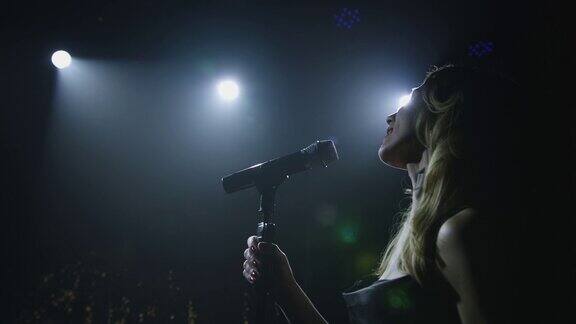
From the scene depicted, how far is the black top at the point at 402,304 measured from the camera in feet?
3.88

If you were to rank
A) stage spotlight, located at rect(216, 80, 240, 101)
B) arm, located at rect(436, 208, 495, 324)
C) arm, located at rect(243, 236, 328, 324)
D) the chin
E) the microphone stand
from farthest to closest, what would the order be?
1. stage spotlight, located at rect(216, 80, 240, 101)
2. the chin
3. arm, located at rect(243, 236, 328, 324)
4. the microphone stand
5. arm, located at rect(436, 208, 495, 324)

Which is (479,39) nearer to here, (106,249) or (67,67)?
(67,67)

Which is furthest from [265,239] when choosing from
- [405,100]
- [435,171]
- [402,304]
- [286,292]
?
[405,100]

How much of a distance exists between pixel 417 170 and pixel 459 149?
0.43 m

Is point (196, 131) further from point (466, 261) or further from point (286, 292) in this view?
point (466, 261)

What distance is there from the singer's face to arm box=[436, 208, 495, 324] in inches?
26.9

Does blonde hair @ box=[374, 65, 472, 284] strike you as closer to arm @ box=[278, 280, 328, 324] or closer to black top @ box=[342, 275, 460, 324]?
black top @ box=[342, 275, 460, 324]

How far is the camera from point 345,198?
7.95m

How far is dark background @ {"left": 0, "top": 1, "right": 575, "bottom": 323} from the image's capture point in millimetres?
5332

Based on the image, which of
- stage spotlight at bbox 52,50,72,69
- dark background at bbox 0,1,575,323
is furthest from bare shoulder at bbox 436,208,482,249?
stage spotlight at bbox 52,50,72,69

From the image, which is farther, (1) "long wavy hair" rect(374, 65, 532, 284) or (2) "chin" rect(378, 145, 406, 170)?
(2) "chin" rect(378, 145, 406, 170)

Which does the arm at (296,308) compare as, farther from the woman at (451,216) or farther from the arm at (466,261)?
the arm at (466,261)

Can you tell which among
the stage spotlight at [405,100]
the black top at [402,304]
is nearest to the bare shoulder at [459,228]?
the black top at [402,304]

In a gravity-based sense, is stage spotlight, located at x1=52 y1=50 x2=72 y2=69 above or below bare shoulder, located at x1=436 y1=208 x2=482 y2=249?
above
